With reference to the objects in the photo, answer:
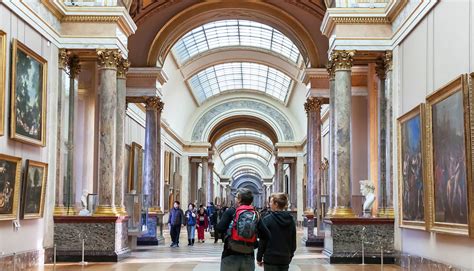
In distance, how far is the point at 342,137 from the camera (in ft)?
62.5

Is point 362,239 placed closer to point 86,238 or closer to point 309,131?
point 86,238

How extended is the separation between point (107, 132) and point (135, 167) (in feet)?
41.2

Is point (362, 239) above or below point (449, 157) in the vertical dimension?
below

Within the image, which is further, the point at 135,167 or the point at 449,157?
the point at 135,167

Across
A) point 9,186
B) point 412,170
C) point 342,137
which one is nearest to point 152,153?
point 342,137

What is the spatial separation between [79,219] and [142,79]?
10.9 meters

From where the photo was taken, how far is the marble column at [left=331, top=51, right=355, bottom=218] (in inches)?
749

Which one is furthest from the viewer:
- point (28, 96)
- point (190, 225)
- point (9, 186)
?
point (190, 225)

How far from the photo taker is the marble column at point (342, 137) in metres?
19.0

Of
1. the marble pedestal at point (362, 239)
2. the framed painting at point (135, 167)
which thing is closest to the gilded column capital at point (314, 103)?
the framed painting at point (135, 167)

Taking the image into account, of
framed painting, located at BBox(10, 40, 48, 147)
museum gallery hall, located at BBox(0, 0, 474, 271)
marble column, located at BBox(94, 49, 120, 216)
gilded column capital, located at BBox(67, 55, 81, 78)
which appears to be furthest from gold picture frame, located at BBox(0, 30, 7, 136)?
gilded column capital, located at BBox(67, 55, 81, 78)

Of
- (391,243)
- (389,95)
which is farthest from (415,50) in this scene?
(391,243)

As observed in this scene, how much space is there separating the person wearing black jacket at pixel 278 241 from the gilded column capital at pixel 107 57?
39.0ft

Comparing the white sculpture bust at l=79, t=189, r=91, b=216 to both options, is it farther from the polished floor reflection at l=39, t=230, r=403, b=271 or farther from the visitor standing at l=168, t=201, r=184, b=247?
the visitor standing at l=168, t=201, r=184, b=247
